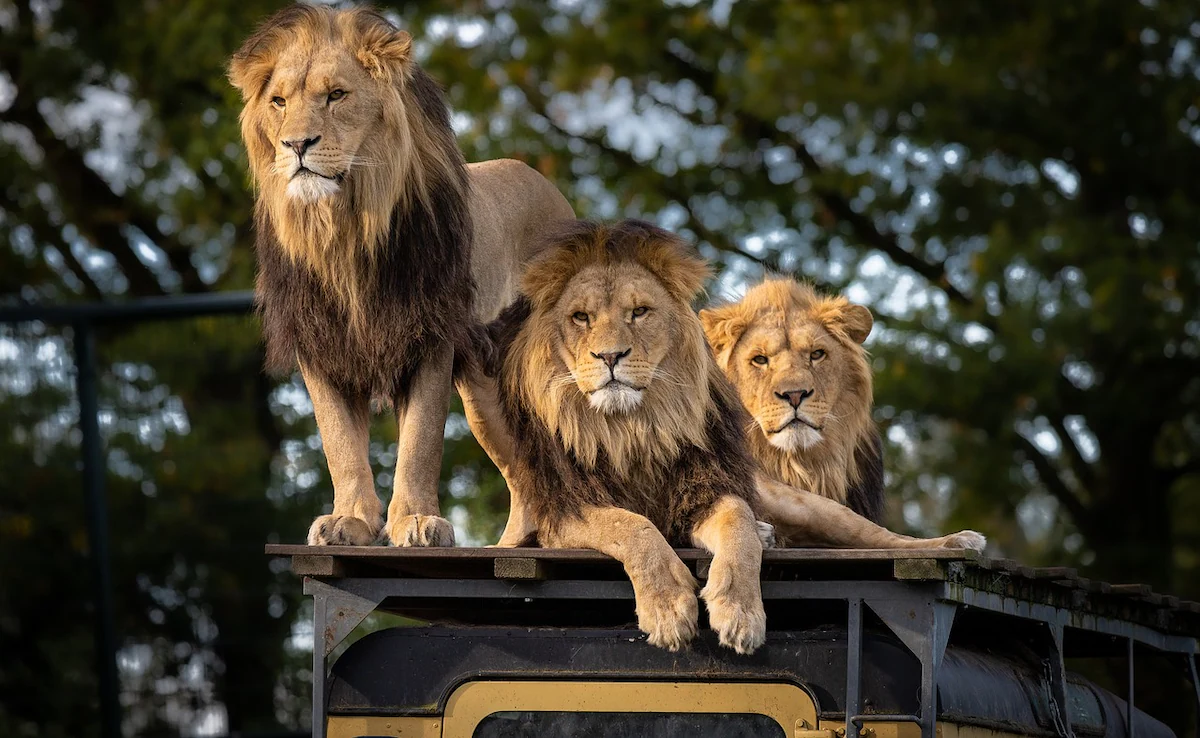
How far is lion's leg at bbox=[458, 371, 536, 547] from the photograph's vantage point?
5.17m

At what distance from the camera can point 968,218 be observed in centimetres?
1246

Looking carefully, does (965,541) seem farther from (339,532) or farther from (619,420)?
(339,532)

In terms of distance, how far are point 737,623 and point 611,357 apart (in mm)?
853

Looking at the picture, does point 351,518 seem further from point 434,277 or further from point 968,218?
point 968,218

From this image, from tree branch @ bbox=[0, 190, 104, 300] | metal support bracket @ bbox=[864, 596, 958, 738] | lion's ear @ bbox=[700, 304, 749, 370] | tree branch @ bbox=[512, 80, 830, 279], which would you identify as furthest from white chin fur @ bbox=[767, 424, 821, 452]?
tree branch @ bbox=[0, 190, 104, 300]

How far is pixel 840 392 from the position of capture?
5.95 m

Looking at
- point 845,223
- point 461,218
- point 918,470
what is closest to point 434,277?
point 461,218

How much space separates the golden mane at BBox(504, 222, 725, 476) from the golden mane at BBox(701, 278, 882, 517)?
35.0 inches

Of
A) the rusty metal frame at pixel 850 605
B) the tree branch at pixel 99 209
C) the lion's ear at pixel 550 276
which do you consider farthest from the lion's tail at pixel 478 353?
the tree branch at pixel 99 209

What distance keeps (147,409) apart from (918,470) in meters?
6.30

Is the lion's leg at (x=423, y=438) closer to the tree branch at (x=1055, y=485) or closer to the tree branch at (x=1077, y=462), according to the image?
the tree branch at (x=1055, y=485)

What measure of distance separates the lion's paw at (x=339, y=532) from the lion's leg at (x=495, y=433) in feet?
1.42

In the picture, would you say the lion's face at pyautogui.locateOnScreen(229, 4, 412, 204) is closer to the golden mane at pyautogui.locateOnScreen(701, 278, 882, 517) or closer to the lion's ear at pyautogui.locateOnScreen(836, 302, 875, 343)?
the golden mane at pyautogui.locateOnScreen(701, 278, 882, 517)

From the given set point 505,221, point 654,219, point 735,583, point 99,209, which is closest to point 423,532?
point 735,583
